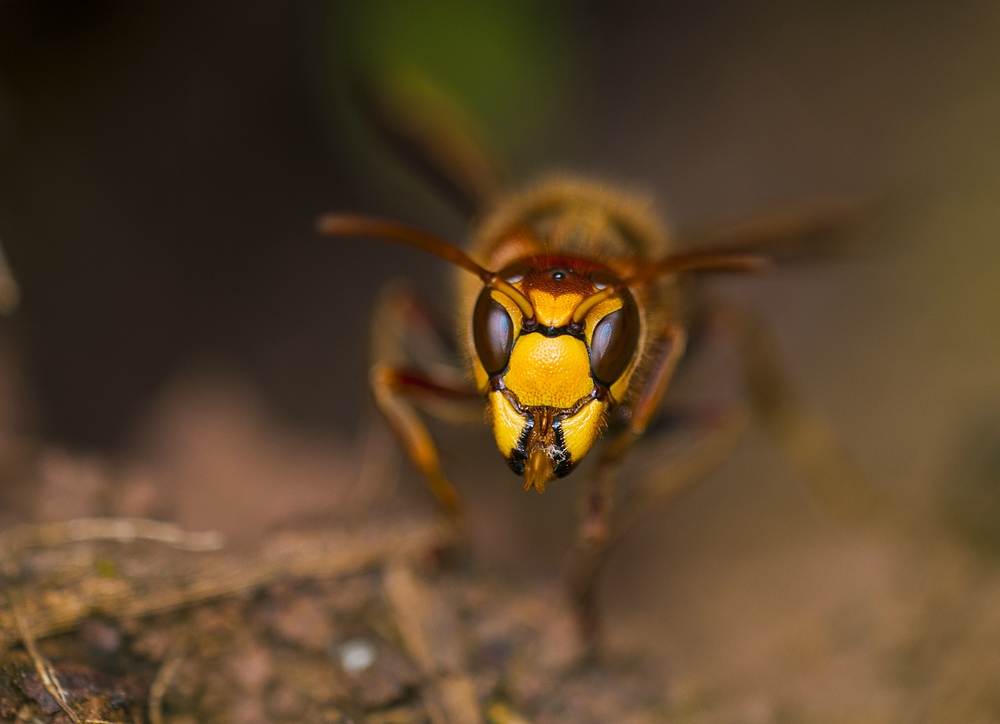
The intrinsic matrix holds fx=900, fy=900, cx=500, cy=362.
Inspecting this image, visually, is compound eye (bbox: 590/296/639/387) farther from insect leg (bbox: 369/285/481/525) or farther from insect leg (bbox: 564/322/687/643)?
insect leg (bbox: 369/285/481/525)

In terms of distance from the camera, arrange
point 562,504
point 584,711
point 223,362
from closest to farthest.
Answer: point 584,711 → point 562,504 → point 223,362

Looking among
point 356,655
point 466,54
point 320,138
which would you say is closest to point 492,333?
point 356,655

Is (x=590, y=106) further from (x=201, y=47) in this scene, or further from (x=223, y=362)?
(x=223, y=362)

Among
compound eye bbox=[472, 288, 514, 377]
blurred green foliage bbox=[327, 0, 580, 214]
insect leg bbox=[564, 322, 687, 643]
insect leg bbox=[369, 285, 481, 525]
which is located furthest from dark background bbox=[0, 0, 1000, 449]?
compound eye bbox=[472, 288, 514, 377]

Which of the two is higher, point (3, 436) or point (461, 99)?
point (461, 99)

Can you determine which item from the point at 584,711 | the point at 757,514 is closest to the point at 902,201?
the point at 757,514
